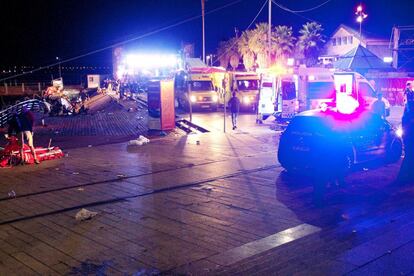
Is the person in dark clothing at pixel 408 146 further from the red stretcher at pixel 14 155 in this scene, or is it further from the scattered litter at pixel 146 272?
the red stretcher at pixel 14 155

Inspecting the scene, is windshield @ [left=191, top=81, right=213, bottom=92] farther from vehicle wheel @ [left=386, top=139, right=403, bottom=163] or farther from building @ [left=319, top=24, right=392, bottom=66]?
building @ [left=319, top=24, right=392, bottom=66]

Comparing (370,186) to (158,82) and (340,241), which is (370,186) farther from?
(158,82)

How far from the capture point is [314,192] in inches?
338

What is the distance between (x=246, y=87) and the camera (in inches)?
1198

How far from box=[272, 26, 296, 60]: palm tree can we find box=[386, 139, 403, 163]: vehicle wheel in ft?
163

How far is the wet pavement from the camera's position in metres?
5.50

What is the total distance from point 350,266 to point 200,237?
2.16 metres

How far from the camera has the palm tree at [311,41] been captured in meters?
60.8

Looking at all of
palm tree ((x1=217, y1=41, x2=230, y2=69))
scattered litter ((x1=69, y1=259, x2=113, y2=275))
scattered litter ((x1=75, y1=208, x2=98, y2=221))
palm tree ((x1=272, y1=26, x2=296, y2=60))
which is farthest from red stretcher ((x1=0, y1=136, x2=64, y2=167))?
palm tree ((x1=217, y1=41, x2=230, y2=69))

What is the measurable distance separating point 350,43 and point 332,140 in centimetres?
5301

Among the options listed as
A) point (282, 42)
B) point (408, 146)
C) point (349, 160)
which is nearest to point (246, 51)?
point (282, 42)

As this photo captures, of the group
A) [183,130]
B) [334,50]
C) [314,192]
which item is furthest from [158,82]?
[334,50]

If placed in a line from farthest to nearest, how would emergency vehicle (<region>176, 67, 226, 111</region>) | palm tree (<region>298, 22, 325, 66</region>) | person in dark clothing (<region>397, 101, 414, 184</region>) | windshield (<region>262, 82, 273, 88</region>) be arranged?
palm tree (<region>298, 22, 325, 66</region>)
emergency vehicle (<region>176, 67, 226, 111</region>)
windshield (<region>262, 82, 273, 88</region>)
person in dark clothing (<region>397, 101, 414, 184</region>)

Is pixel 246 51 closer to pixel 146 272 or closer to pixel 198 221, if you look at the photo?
pixel 198 221
